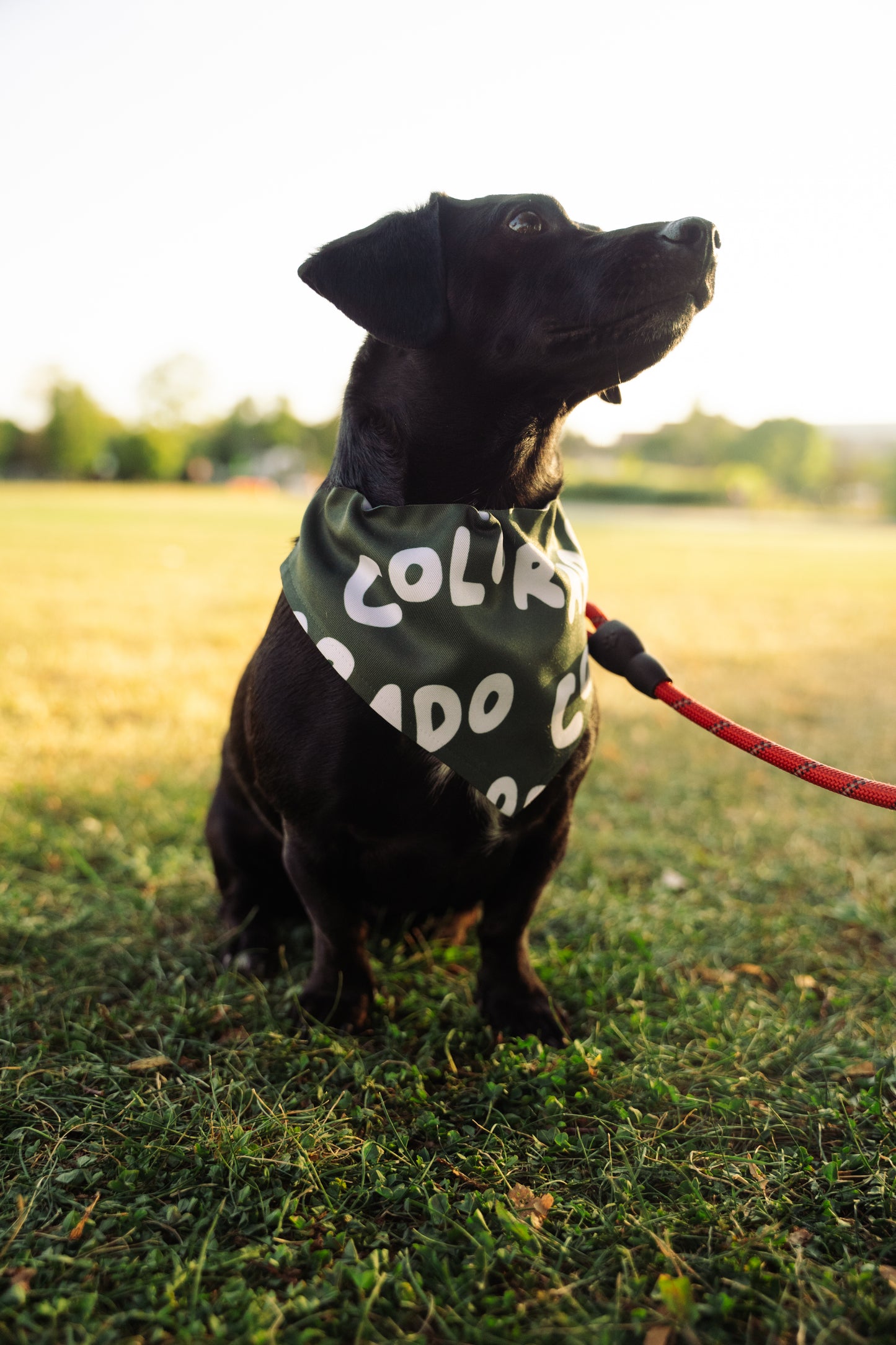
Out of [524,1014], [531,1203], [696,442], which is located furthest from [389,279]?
[696,442]

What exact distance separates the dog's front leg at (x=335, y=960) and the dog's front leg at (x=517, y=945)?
327 mm

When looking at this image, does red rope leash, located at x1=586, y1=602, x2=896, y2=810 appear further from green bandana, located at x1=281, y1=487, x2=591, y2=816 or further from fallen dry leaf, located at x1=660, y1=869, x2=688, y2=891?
fallen dry leaf, located at x1=660, y1=869, x2=688, y2=891

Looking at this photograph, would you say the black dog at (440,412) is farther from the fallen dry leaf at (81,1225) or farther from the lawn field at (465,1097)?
the fallen dry leaf at (81,1225)

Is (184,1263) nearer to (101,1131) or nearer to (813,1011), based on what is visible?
(101,1131)

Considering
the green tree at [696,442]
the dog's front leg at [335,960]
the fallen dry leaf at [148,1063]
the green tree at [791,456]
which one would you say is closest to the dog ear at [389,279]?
the dog's front leg at [335,960]

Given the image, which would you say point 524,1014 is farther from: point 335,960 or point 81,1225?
point 81,1225

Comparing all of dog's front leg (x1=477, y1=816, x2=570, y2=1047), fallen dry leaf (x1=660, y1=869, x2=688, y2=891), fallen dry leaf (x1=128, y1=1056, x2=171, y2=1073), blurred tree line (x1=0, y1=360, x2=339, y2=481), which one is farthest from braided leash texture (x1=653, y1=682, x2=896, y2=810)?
blurred tree line (x1=0, y1=360, x2=339, y2=481)

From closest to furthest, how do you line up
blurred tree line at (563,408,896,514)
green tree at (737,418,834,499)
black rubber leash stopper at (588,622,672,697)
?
black rubber leash stopper at (588,622,672,697), blurred tree line at (563,408,896,514), green tree at (737,418,834,499)

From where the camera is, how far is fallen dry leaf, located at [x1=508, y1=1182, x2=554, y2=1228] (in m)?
1.69

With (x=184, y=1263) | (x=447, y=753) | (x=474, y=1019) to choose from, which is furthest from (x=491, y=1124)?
(x=447, y=753)

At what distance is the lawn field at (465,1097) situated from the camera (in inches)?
59.6

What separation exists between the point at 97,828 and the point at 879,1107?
285 centimetres

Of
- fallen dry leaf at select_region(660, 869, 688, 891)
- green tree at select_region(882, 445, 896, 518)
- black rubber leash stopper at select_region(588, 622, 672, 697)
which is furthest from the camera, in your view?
green tree at select_region(882, 445, 896, 518)

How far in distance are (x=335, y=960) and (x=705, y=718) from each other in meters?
1.14
